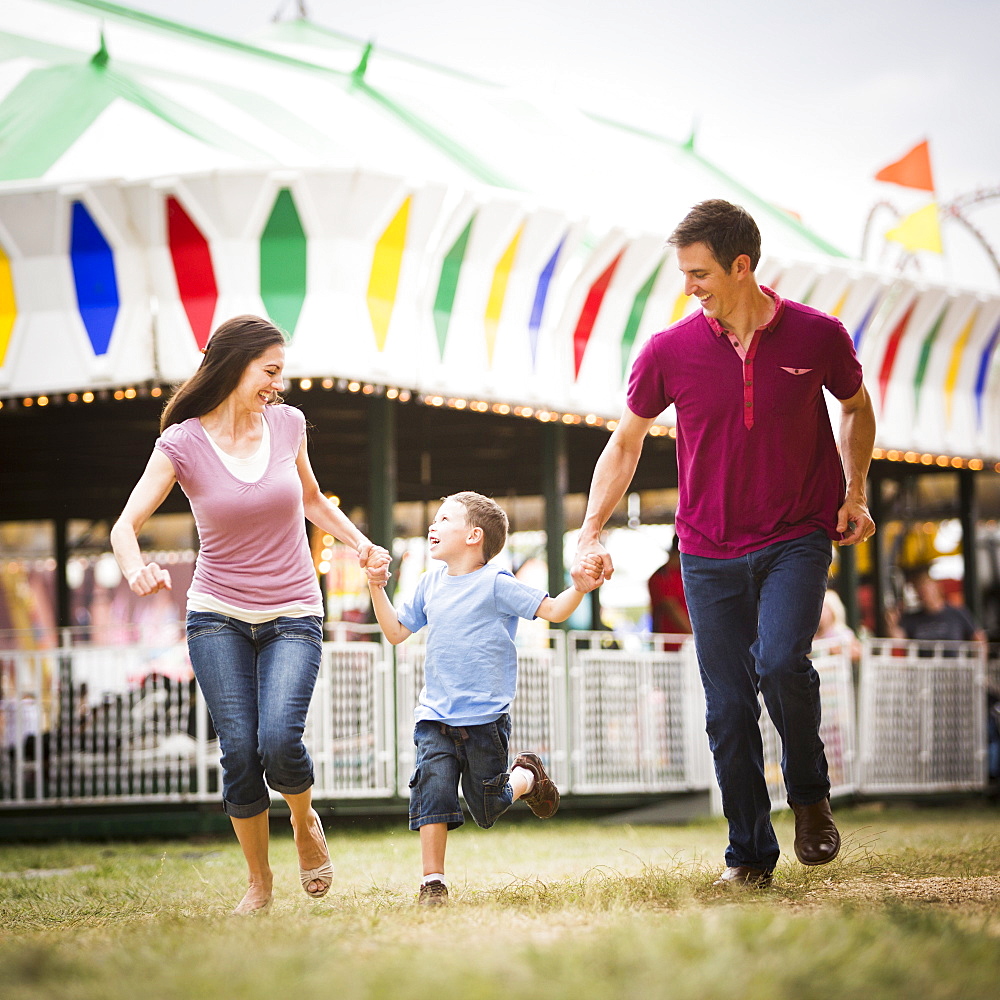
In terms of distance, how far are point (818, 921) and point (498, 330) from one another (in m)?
7.46

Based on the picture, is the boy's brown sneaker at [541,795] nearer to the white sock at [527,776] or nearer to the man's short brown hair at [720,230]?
the white sock at [527,776]

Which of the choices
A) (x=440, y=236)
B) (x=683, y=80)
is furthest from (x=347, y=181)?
(x=683, y=80)

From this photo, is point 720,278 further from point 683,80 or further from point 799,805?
point 683,80

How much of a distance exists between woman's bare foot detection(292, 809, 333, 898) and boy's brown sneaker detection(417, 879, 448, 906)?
0.39 meters

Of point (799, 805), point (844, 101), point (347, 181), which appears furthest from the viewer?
point (844, 101)

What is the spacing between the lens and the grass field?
246 cm

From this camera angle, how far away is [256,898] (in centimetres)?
438

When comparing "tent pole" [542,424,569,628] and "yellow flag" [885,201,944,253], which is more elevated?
"yellow flag" [885,201,944,253]

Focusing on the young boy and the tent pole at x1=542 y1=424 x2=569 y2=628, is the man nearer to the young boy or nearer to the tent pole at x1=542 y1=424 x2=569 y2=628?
the young boy

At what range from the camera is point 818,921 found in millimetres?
3045

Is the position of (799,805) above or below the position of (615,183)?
below

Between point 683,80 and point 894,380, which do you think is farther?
point 683,80

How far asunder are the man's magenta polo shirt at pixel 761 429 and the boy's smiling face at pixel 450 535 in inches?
31.0

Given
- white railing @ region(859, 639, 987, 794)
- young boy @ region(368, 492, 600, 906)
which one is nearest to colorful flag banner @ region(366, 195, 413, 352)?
young boy @ region(368, 492, 600, 906)
